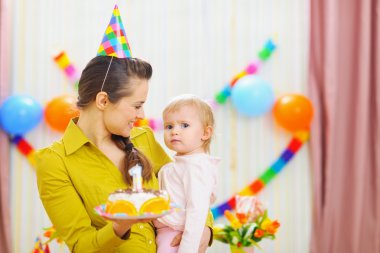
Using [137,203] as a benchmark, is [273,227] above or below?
below

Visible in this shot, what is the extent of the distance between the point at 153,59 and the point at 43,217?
1.56 m

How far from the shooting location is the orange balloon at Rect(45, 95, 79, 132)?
427 centimetres

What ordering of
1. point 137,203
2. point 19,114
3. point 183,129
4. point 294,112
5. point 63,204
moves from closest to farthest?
point 137,203
point 63,204
point 183,129
point 294,112
point 19,114

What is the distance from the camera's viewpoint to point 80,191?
6.89 feet

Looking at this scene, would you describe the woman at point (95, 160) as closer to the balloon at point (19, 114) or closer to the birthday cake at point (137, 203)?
the birthday cake at point (137, 203)

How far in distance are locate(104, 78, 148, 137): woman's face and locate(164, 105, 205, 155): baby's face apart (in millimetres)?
180

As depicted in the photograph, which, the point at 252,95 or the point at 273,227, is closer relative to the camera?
the point at 273,227

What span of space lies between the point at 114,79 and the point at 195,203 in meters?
0.56

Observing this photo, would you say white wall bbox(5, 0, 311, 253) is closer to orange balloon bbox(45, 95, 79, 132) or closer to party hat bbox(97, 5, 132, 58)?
orange balloon bbox(45, 95, 79, 132)

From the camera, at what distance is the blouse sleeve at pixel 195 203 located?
209 cm

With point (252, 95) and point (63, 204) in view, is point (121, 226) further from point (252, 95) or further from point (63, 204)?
point (252, 95)

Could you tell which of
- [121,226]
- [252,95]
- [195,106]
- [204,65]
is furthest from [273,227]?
[121,226]

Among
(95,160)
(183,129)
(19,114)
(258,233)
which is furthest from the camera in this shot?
(19,114)

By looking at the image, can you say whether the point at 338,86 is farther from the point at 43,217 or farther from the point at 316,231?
the point at 43,217
